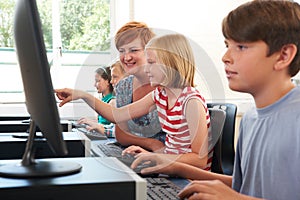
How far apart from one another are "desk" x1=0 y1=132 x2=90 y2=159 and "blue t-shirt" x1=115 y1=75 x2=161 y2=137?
16.7 inches

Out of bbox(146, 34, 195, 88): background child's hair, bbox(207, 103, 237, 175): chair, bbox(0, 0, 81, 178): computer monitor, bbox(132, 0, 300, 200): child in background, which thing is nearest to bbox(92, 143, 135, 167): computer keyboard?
bbox(132, 0, 300, 200): child in background

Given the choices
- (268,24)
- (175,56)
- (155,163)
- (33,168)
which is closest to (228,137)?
(175,56)

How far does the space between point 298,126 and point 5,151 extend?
2.47ft

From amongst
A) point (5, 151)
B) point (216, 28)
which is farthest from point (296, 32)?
point (216, 28)

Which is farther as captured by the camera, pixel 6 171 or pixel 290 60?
pixel 290 60

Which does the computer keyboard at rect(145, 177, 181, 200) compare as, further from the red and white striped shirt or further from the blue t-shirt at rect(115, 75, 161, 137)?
the blue t-shirt at rect(115, 75, 161, 137)

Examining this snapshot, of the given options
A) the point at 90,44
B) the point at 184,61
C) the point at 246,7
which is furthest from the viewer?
the point at 90,44

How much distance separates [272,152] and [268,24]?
28 centimetres

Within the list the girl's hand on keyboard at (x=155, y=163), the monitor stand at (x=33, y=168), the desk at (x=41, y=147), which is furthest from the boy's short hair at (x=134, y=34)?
the monitor stand at (x=33, y=168)

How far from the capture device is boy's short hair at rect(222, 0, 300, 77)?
0.95 metres

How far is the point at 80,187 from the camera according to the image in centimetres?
67

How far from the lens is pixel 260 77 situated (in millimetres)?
965

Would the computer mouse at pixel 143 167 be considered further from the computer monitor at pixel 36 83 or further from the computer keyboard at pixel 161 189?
the computer monitor at pixel 36 83

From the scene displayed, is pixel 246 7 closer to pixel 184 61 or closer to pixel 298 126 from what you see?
pixel 298 126
